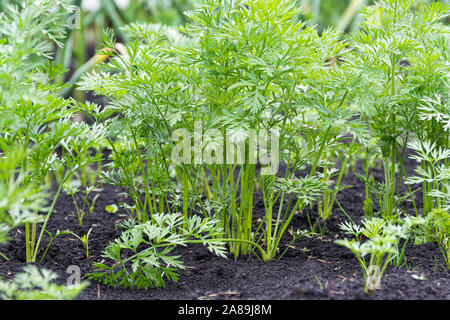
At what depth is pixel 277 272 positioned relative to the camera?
6.18ft

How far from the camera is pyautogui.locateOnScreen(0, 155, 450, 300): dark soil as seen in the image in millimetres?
1615

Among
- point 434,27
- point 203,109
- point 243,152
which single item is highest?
point 434,27

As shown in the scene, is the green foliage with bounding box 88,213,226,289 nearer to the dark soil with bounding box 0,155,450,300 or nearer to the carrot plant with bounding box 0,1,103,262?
the dark soil with bounding box 0,155,450,300

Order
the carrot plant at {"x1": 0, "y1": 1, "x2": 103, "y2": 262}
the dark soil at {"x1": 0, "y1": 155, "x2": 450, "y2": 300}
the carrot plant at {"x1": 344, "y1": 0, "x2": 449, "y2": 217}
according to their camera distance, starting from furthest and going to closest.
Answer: the carrot plant at {"x1": 344, "y1": 0, "x2": 449, "y2": 217} < the dark soil at {"x1": 0, "y1": 155, "x2": 450, "y2": 300} < the carrot plant at {"x1": 0, "y1": 1, "x2": 103, "y2": 262}

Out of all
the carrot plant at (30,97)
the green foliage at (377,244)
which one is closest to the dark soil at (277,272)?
the green foliage at (377,244)

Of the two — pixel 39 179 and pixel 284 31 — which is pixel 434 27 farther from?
pixel 39 179

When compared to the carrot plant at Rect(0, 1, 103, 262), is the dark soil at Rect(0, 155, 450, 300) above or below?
below

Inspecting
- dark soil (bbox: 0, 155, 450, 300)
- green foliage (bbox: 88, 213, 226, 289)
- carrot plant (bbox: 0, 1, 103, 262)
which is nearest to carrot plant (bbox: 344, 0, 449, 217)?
dark soil (bbox: 0, 155, 450, 300)

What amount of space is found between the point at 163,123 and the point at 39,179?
50 cm

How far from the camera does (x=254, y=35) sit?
1.66 meters

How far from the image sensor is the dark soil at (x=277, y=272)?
1.62m

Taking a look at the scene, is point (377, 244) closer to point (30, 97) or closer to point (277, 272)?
point (277, 272)

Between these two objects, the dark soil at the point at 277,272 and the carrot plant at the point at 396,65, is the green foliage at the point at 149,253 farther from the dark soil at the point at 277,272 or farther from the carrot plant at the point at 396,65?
the carrot plant at the point at 396,65
